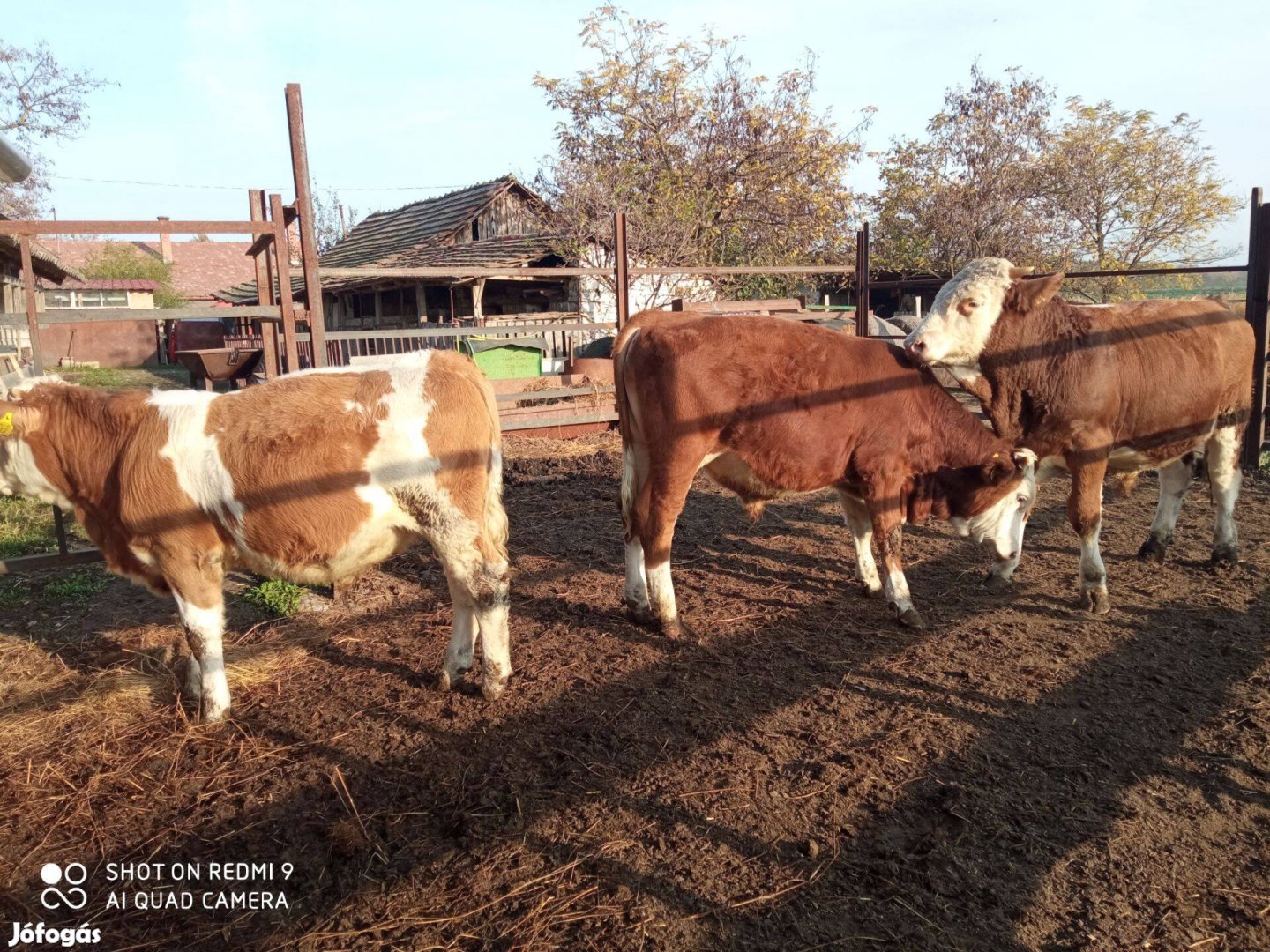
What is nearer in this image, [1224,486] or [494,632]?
[494,632]

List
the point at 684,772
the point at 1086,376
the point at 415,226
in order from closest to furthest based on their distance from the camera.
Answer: the point at 684,772 → the point at 1086,376 → the point at 415,226

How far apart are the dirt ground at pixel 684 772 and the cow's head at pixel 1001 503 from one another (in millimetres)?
399

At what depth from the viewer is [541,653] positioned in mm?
4727

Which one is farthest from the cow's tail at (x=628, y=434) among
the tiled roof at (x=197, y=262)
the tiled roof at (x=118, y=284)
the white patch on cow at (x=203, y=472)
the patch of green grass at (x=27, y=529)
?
the tiled roof at (x=197, y=262)

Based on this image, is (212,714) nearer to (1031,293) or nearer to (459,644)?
(459,644)

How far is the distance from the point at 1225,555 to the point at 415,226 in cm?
2625

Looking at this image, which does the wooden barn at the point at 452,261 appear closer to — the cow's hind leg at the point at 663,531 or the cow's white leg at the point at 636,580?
the cow's white leg at the point at 636,580

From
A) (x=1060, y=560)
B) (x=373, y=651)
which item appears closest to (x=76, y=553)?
(x=373, y=651)

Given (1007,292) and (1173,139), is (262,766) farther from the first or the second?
(1173,139)

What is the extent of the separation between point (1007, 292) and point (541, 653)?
3848mm

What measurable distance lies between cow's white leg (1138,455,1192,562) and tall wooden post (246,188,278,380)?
6120 mm

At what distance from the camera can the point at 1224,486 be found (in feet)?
20.0

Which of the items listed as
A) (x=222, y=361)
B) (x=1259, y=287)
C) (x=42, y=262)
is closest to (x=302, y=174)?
(x=222, y=361)

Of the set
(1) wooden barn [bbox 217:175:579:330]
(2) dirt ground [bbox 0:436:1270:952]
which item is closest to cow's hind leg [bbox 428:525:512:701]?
(2) dirt ground [bbox 0:436:1270:952]
